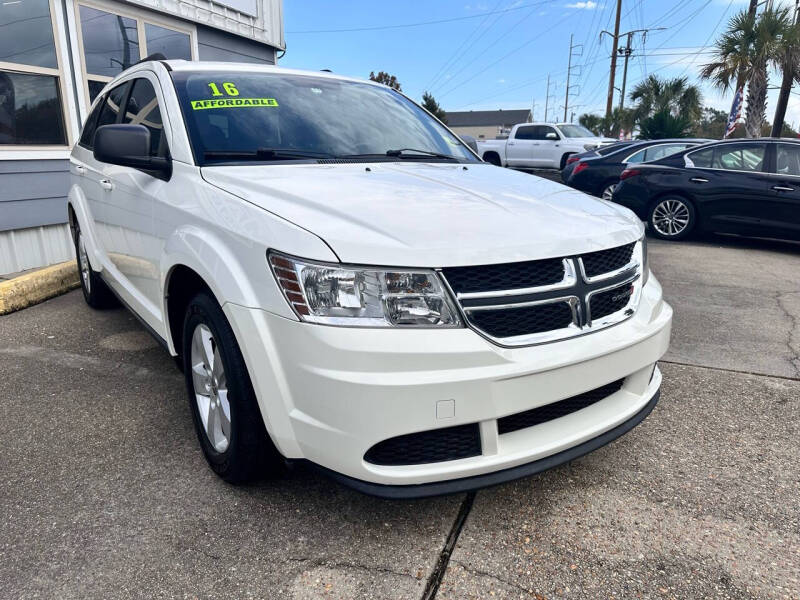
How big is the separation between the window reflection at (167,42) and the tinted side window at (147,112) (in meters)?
5.42

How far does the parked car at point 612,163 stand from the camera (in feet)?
34.2

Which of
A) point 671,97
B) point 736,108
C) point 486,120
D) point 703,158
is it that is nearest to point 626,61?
point 671,97

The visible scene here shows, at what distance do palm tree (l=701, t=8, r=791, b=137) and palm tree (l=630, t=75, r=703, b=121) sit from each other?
1469 centimetres

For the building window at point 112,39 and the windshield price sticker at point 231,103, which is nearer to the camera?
the windshield price sticker at point 231,103

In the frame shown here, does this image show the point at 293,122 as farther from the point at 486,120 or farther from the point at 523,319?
the point at 486,120

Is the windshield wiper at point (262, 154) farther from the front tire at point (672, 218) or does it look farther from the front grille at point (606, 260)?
the front tire at point (672, 218)

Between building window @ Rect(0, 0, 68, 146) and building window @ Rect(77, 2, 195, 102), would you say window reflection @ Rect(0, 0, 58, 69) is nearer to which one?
building window @ Rect(0, 0, 68, 146)

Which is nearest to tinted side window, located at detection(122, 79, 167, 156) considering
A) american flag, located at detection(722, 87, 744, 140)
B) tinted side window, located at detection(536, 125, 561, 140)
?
tinted side window, located at detection(536, 125, 561, 140)

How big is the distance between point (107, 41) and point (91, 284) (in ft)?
14.9

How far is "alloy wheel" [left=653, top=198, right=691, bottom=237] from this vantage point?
8.44 m

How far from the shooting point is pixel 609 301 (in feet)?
7.43

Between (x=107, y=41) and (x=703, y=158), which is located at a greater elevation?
(x=107, y=41)

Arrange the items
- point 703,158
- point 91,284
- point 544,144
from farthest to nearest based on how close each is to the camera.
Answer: point 544,144
point 703,158
point 91,284

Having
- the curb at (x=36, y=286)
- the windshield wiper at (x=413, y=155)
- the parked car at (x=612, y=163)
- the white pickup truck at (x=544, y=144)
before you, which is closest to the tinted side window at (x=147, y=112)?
the windshield wiper at (x=413, y=155)
